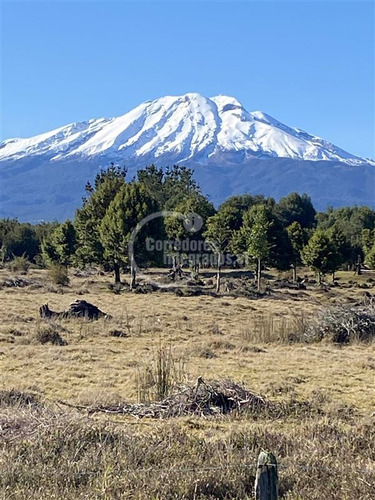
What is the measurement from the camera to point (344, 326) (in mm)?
15664

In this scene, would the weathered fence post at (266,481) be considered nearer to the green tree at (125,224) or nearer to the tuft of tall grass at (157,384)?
the tuft of tall grass at (157,384)

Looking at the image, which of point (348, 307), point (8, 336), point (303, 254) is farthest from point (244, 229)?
point (8, 336)

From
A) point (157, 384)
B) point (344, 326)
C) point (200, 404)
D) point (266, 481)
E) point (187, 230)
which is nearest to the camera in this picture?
point (266, 481)

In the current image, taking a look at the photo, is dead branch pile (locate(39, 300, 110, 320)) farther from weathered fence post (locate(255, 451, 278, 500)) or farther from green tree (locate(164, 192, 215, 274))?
green tree (locate(164, 192, 215, 274))

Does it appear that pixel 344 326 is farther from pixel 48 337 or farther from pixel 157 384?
pixel 157 384

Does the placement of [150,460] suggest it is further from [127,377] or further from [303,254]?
[303,254]

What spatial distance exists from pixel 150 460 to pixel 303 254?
38.4 metres

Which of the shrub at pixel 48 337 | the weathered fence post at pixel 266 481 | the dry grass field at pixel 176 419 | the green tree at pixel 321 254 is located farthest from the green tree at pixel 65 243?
the weathered fence post at pixel 266 481

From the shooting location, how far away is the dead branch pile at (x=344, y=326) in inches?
611

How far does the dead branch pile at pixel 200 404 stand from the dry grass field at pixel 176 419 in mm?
271

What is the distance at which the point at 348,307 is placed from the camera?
55.3 feet

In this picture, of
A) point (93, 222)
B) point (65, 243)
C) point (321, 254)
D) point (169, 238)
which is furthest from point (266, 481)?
point (65, 243)

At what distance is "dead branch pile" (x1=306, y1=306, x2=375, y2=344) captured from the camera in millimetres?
15516

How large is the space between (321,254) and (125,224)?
14.3m
